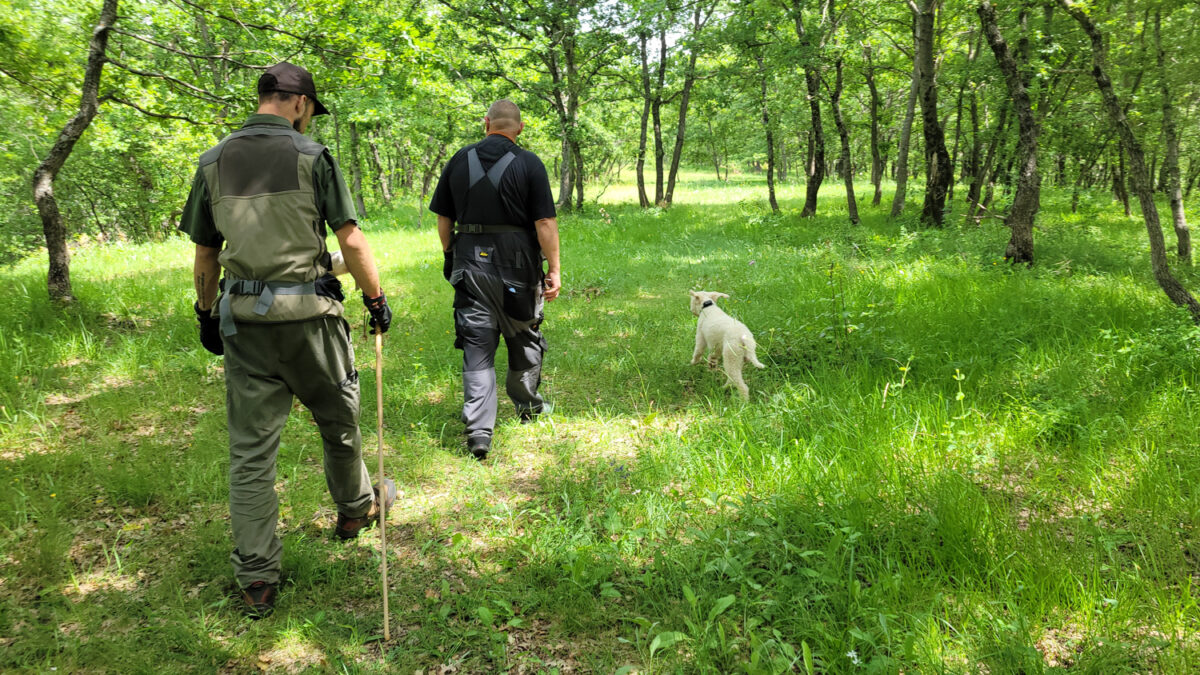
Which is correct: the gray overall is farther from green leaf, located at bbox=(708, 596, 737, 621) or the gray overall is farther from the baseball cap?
green leaf, located at bbox=(708, 596, 737, 621)

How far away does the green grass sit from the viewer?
2285mm

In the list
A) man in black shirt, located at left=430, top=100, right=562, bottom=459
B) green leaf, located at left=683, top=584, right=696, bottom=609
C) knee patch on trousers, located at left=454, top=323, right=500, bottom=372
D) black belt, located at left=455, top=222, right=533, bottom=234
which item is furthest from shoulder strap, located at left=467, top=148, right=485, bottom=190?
green leaf, located at left=683, top=584, right=696, bottom=609

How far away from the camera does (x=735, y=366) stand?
4.71 metres

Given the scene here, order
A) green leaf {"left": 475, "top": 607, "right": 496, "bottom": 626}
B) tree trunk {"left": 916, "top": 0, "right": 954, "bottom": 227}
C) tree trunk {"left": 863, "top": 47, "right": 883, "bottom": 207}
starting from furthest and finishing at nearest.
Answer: tree trunk {"left": 863, "top": 47, "right": 883, "bottom": 207} → tree trunk {"left": 916, "top": 0, "right": 954, "bottom": 227} → green leaf {"left": 475, "top": 607, "right": 496, "bottom": 626}

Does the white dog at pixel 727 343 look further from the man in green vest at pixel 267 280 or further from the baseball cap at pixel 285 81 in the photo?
the baseball cap at pixel 285 81

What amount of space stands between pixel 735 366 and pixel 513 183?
243 centimetres

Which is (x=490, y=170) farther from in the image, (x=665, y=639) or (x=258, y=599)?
(x=665, y=639)

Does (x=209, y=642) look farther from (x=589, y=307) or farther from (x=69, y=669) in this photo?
(x=589, y=307)

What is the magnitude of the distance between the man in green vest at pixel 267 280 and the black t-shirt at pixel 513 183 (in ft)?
4.56

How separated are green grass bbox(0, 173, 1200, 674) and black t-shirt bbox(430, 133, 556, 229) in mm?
1720

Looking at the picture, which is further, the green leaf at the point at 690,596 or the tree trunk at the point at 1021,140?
the tree trunk at the point at 1021,140

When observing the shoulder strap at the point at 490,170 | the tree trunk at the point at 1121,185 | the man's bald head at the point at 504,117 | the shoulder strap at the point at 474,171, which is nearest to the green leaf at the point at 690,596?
the shoulder strap at the point at 490,170

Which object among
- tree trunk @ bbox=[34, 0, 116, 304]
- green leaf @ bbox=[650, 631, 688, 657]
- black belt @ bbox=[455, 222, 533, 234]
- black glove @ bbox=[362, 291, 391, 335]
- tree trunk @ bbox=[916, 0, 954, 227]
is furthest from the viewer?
tree trunk @ bbox=[916, 0, 954, 227]

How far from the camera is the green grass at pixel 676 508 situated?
229 centimetres
